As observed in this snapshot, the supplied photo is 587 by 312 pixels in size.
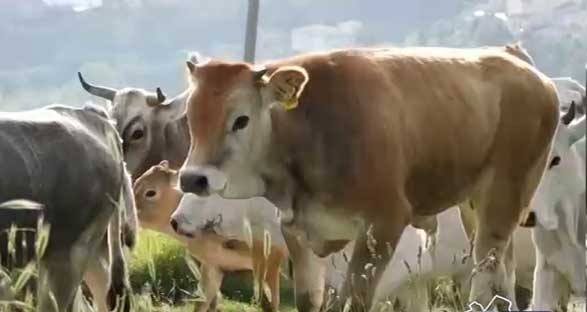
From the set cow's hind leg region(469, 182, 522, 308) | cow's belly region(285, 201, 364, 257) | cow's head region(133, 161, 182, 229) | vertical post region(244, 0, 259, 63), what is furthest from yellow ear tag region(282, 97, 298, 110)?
vertical post region(244, 0, 259, 63)

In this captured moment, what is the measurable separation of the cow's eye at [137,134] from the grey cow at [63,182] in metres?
2.17

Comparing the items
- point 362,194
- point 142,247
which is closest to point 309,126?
point 362,194

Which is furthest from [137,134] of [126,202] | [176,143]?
[126,202]

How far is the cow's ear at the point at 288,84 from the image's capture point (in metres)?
4.03

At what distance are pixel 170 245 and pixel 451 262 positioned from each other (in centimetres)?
157

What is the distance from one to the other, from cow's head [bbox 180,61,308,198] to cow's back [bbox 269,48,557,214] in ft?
0.28

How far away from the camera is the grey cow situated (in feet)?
13.4

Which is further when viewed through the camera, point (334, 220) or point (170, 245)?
point (170, 245)

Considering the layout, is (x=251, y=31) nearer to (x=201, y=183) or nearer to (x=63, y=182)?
(x=63, y=182)

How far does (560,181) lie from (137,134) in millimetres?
2635

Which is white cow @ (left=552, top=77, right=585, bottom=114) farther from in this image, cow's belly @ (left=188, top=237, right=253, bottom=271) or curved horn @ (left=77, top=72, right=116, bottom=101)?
curved horn @ (left=77, top=72, right=116, bottom=101)

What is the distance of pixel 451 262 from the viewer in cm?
582

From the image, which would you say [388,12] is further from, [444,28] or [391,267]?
[391,267]

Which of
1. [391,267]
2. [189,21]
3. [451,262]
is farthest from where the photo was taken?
[189,21]
